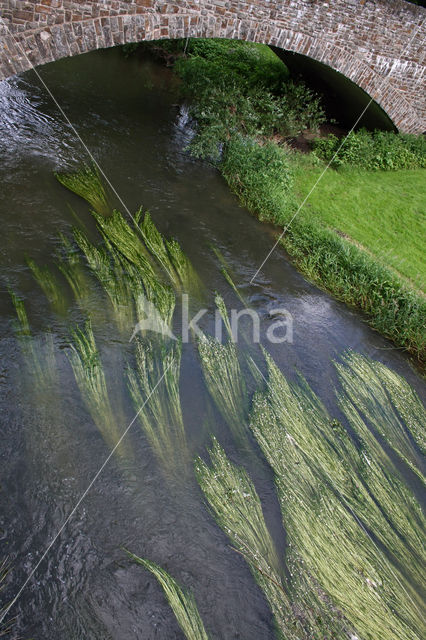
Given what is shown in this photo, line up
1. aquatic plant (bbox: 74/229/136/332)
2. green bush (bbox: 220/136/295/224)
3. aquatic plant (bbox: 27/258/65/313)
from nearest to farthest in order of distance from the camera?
aquatic plant (bbox: 27/258/65/313) < aquatic plant (bbox: 74/229/136/332) < green bush (bbox: 220/136/295/224)

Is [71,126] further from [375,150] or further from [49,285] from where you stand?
[375,150]

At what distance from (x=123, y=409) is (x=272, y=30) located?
7.55 m

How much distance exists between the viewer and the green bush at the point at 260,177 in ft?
28.9

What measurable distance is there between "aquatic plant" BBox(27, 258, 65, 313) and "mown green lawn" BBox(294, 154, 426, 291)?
16.7 feet

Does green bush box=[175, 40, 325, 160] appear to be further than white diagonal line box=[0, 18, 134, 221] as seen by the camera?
Yes

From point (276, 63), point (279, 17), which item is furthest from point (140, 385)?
point (276, 63)

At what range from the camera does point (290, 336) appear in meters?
6.37

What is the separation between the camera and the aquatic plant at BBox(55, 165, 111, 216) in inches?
299

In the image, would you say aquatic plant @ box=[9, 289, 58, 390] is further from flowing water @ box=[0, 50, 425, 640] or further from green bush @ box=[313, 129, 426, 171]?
green bush @ box=[313, 129, 426, 171]

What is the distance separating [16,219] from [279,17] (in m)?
5.96

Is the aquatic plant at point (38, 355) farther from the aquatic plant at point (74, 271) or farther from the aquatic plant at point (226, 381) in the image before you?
the aquatic plant at point (226, 381)

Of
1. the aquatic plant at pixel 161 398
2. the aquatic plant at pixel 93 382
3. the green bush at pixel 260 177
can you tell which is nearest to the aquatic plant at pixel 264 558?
the aquatic plant at pixel 161 398

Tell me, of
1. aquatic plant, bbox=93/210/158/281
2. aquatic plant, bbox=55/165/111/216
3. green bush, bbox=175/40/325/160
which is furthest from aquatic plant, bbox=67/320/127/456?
green bush, bbox=175/40/325/160

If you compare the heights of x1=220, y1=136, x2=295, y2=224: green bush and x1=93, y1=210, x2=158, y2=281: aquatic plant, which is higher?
x1=220, y1=136, x2=295, y2=224: green bush
